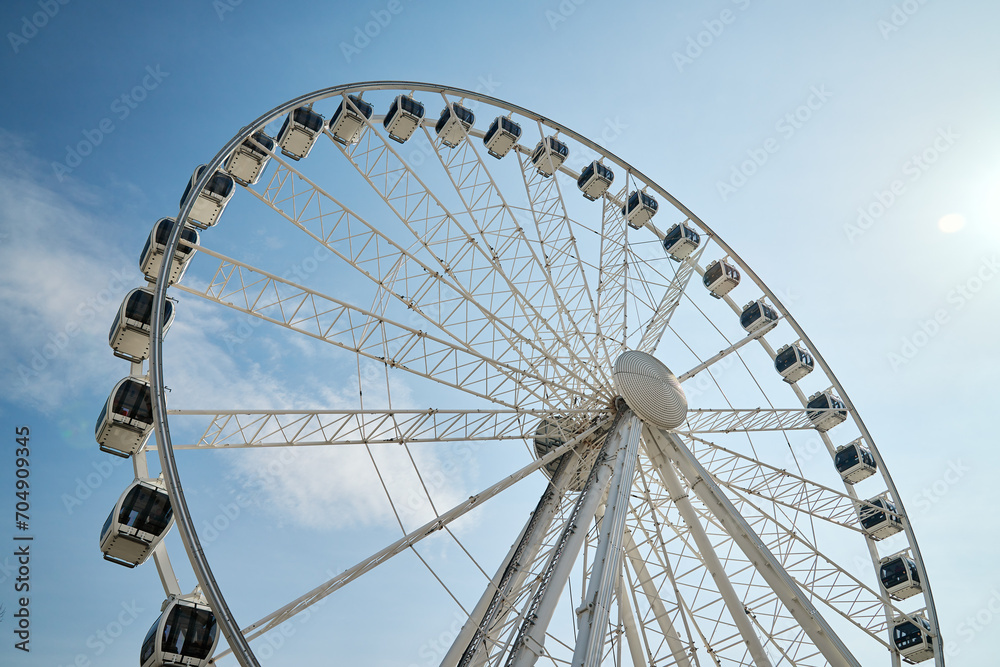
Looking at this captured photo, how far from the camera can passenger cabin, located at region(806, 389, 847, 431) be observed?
25531 millimetres

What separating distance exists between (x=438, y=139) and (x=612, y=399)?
9568mm

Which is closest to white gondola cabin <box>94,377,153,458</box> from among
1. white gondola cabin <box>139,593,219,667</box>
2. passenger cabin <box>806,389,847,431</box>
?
white gondola cabin <box>139,593,219,667</box>

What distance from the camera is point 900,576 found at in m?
22.5

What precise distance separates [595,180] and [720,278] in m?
5.90

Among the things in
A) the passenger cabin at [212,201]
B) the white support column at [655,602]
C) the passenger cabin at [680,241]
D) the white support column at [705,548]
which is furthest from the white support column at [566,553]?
the passenger cabin at [212,201]

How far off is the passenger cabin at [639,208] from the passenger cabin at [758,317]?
17.1 ft

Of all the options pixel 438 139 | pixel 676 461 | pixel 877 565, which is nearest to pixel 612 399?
pixel 676 461

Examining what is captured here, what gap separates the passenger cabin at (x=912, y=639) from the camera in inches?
823

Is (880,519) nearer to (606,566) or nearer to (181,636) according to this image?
(606,566)

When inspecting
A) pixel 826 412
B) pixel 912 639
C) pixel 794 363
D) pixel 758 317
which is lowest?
pixel 912 639

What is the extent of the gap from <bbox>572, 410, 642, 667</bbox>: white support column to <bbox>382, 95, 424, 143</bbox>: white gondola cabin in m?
11.0

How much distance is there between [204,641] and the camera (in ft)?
38.8

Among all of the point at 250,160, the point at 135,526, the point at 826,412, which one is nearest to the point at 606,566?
the point at 135,526

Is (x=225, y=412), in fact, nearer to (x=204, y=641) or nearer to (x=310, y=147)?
(x=204, y=641)
